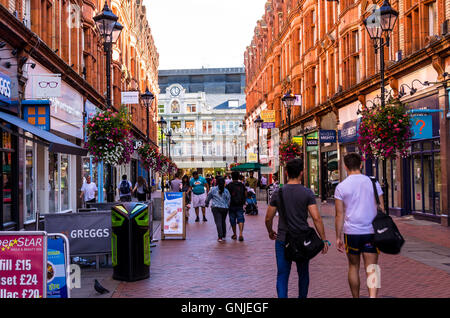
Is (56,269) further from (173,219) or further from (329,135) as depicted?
(329,135)

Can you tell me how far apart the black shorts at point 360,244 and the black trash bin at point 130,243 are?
3.96 meters

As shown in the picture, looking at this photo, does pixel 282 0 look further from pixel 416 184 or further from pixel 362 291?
pixel 362 291

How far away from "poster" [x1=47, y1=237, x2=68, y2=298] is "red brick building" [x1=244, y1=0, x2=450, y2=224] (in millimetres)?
13363

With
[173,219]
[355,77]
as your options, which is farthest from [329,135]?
[173,219]

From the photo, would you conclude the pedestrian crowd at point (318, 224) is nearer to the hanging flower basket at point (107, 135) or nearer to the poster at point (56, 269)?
the poster at point (56, 269)

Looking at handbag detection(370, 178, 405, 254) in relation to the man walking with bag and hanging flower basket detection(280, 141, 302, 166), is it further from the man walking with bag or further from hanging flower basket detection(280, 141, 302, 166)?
hanging flower basket detection(280, 141, 302, 166)

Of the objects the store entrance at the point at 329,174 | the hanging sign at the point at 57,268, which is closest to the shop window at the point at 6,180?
the hanging sign at the point at 57,268

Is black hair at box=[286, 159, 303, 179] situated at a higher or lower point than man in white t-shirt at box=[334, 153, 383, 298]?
higher

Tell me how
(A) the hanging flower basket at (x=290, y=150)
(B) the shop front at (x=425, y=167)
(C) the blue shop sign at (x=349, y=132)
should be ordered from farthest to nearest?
(A) the hanging flower basket at (x=290, y=150) → (C) the blue shop sign at (x=349, y=132) → (B) the shop front at (x=425, y=167)

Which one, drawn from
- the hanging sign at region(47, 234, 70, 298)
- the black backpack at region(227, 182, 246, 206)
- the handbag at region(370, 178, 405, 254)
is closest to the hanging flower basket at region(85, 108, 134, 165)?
the black backpack at region(227, 182, 246, 206)

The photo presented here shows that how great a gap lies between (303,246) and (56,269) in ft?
9.17

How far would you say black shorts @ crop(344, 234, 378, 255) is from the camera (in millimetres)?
6434

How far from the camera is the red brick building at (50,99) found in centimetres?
1455

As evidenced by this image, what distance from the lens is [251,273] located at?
9.60m
